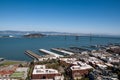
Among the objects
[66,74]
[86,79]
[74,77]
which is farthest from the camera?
[66,74]

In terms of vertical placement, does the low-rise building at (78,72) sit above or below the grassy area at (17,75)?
above

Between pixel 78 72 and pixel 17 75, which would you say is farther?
pixel 78 72

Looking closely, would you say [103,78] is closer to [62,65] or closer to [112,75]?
[112,75]

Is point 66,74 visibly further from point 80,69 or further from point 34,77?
point 34,77

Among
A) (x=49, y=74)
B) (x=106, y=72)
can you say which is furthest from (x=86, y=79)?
(x=49, y=74)

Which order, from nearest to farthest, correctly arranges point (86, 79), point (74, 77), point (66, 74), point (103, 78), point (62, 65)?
point (103, 78)
point (86, 79)
point (74, 77)
point (66, 74)
point (62, 65)

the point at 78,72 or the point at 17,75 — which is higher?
the point at 78,72

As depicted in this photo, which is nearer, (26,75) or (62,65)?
(26,75)

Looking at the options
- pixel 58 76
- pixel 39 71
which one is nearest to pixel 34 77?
pixel 39 71

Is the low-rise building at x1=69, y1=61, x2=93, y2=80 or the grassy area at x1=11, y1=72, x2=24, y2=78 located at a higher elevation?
the low-rise building at x1=69, y1=61, x2=93, y2=80
